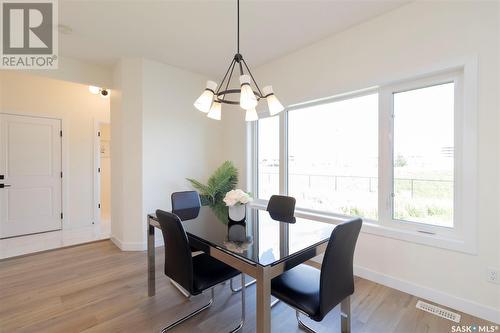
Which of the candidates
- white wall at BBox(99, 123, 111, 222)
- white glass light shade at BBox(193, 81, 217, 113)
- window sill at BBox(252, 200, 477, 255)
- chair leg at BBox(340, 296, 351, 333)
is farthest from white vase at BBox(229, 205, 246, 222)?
white wall at BBox(99, 123, 111, 222)

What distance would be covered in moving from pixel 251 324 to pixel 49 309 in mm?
1772

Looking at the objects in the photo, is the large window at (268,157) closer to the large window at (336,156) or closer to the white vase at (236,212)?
the large window at (336,156)

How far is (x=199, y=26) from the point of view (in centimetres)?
256

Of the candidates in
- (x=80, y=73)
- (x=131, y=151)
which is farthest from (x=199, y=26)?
(x=80, y=73)

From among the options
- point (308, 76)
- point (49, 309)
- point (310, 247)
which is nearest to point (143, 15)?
point (308, 76)

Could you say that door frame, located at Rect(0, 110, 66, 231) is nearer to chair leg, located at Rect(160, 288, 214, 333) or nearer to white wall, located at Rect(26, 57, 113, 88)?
white wall, located at Rect(26, 57, 113, 88)

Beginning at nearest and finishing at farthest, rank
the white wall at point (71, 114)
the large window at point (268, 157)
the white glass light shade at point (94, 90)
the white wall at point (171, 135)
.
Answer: the white wall at point (171, 135) → the large window at point (268, 157) → the white wall at point (71, 114) → the white glass light shade at point (94, 90)

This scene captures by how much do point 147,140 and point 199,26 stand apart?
5.76 feet

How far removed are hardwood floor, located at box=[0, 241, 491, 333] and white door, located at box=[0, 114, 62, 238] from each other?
1553 mm

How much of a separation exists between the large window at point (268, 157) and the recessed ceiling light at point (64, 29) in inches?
109

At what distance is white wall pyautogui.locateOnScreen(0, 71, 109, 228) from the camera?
3.74 metres

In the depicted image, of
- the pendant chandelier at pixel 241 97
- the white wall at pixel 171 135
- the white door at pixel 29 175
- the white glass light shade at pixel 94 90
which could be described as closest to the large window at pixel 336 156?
the pendant chandelier at pixel 241 97

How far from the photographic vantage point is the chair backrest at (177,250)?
148 centimetres

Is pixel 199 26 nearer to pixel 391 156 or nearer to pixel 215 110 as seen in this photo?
pixel 215 110
